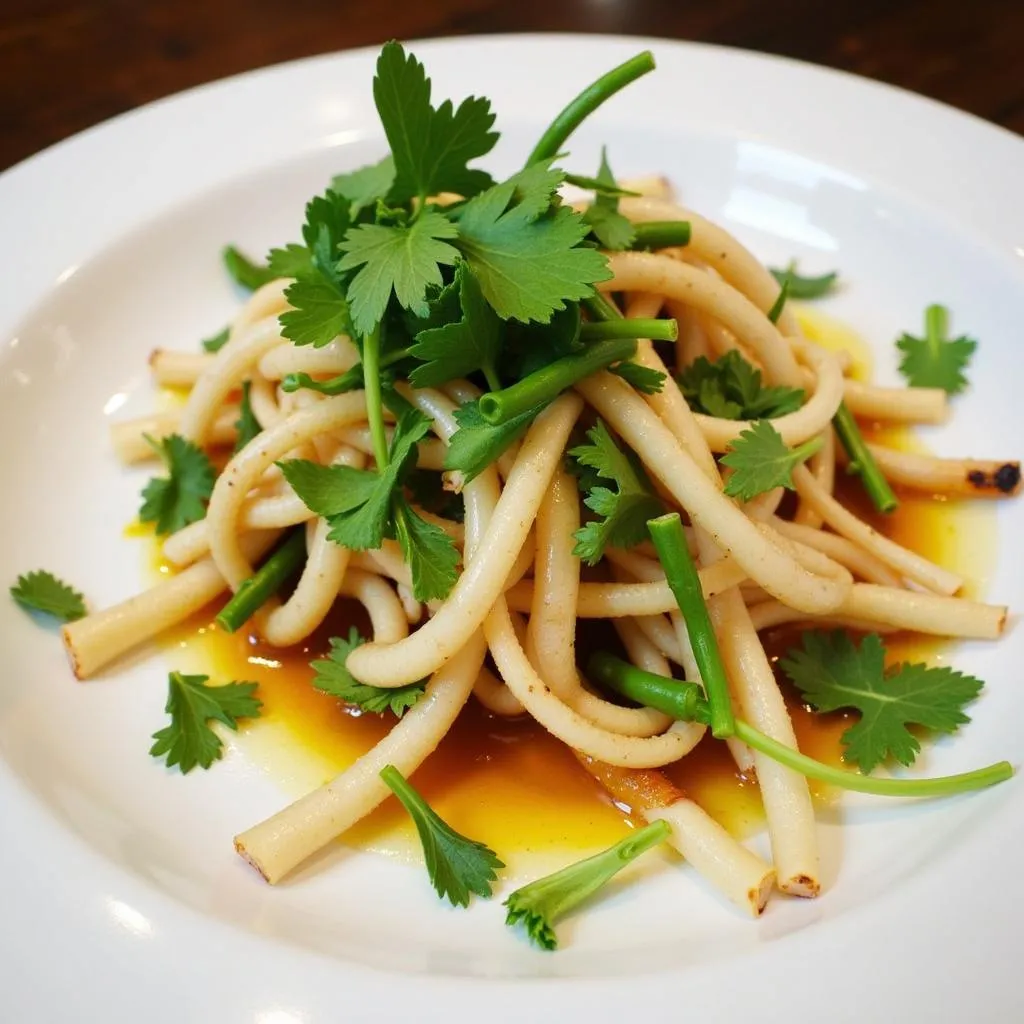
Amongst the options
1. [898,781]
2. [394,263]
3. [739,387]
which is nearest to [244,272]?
[394,263]

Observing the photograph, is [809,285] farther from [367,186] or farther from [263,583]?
[263,583]

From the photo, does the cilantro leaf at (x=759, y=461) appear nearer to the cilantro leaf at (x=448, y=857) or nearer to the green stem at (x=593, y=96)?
the green stem at (x=593, y=96)

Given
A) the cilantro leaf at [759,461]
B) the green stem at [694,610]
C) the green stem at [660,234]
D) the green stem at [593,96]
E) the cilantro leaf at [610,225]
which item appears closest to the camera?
the green stem at [694,610]

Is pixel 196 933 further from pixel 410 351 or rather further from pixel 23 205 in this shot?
pixel 23 205

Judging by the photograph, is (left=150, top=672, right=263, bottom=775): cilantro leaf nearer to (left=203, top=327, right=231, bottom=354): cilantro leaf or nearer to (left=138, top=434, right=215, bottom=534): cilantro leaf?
(left=138, top=434, right=215, bottom=534): cilantro leaf

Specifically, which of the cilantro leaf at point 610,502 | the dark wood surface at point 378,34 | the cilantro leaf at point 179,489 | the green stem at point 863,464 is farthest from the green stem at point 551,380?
the dark wood surface at point 378,34

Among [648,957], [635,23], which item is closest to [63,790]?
[648,957]
